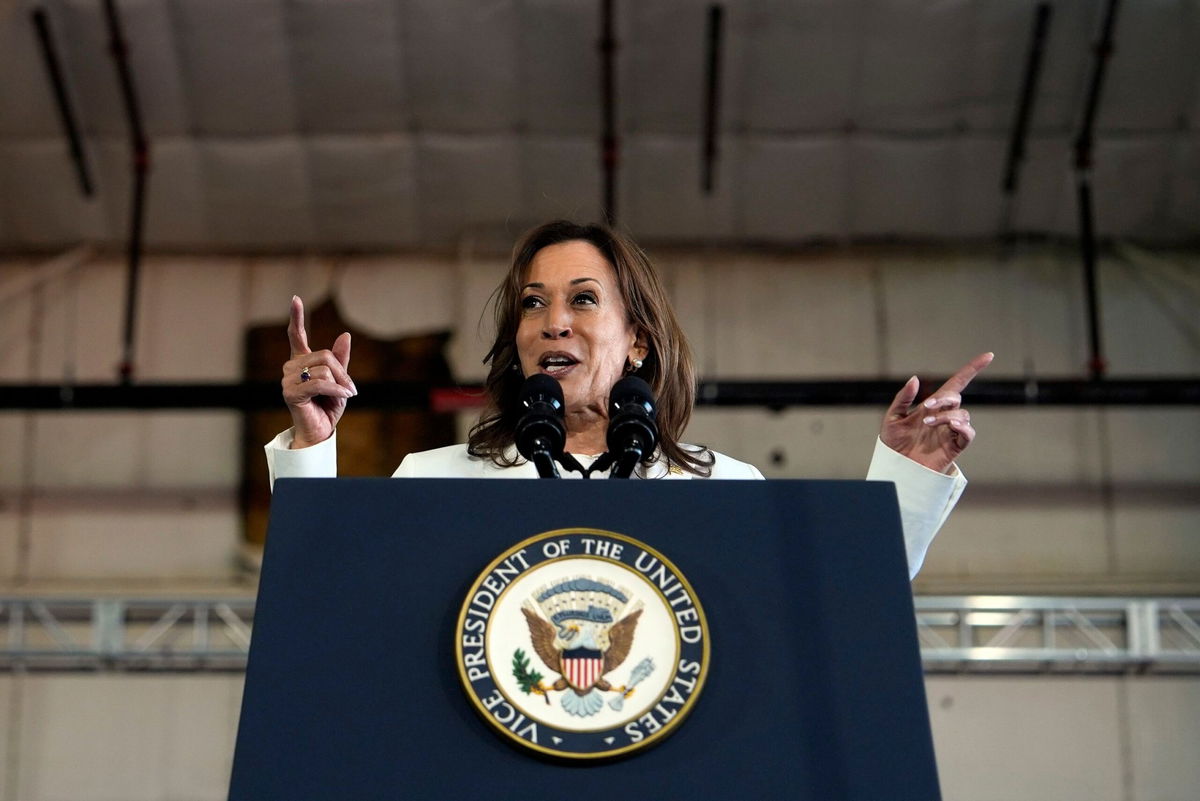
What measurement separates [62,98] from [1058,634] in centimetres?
431

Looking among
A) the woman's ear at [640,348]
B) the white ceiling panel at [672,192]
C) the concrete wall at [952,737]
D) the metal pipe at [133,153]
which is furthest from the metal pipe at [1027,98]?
the woman's ear at [640,348]

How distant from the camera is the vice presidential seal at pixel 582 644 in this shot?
39.8 inches

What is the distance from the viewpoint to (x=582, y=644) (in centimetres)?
103

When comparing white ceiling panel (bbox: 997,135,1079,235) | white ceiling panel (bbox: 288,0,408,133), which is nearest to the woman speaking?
white ceiling panel (bbox: 288,0,408,133)

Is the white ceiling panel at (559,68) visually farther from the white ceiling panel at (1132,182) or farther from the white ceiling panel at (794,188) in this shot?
the white ceiling panel at (1132,182)

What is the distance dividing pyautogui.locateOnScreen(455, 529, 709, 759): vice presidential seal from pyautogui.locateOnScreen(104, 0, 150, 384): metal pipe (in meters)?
4.48

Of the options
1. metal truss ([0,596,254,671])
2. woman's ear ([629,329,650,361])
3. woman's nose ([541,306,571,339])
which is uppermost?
metal truss ([0,596,254,671])

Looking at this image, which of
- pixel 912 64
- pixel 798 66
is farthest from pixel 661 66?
pixel 912 64

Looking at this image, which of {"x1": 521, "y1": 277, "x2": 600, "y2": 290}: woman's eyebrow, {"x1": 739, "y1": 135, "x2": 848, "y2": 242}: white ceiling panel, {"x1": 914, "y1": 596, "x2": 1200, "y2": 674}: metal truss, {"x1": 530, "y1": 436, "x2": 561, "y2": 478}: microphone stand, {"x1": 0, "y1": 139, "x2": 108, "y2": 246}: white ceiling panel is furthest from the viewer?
{"x1": 0, "y1": 139, "x2": 108, "y2": 246}: white ceiling panel

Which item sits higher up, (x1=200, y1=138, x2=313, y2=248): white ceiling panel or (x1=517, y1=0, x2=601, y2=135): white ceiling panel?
(x1=517, y1=0, x2=601, y2=135): white ceiling panel

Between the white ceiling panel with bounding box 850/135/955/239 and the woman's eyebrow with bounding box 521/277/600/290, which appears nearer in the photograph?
the woman's eyebrow with bounding box 521/277/600/290

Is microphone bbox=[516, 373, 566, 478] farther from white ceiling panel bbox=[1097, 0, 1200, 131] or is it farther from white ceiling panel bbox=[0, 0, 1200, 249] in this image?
white ceiling panel bbox=[1097, 0, 1200, 131]

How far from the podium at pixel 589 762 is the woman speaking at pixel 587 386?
0.32 m

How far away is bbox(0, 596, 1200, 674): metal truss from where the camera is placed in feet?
17.6
